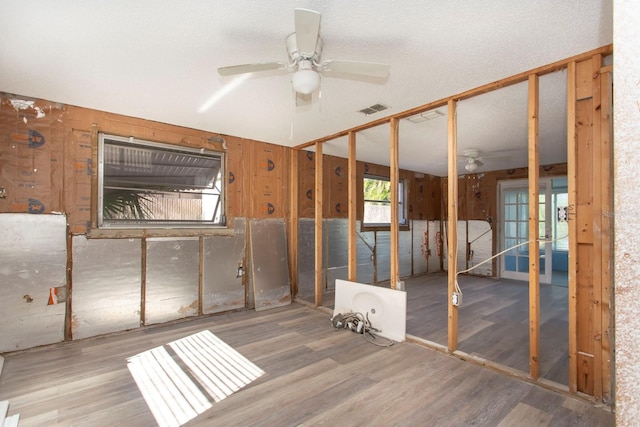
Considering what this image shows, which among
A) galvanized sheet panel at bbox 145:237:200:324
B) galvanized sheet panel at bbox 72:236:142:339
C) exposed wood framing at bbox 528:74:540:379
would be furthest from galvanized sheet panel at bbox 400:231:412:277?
galvanized sheet panel at bbox 72:236:142:339

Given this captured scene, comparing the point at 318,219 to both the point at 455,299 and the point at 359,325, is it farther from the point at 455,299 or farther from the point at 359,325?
the point at 455,299

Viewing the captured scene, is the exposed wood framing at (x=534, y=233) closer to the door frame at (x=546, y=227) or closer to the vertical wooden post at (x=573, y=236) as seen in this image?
the vertical wooden post at (x=573, y=236)

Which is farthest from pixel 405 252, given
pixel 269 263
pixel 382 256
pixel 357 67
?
pixel 357 67

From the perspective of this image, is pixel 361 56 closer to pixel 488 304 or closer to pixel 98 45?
pixel 98 45

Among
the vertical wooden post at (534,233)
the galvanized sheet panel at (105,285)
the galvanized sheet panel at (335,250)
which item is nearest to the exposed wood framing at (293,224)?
the galvanized sheet panel at (335,250)

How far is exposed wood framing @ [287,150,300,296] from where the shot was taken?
499 centimetres

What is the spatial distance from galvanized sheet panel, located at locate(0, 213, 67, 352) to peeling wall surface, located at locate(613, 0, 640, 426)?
4171mm

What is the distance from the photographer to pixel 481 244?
7.21m

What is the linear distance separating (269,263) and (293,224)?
2.52 feet

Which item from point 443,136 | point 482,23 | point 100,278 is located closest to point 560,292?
point 443,136

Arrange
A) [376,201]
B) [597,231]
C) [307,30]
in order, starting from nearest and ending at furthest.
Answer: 1. [307,30]
2. [597,231]
3. [376,201]

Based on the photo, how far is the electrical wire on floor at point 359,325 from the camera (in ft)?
10.8

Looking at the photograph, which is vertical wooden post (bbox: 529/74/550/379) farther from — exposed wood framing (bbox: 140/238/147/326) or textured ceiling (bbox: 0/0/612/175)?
exposed wood framing (bbox: 140/238/147/326)

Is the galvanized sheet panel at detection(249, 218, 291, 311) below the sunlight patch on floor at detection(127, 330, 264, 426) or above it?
above
